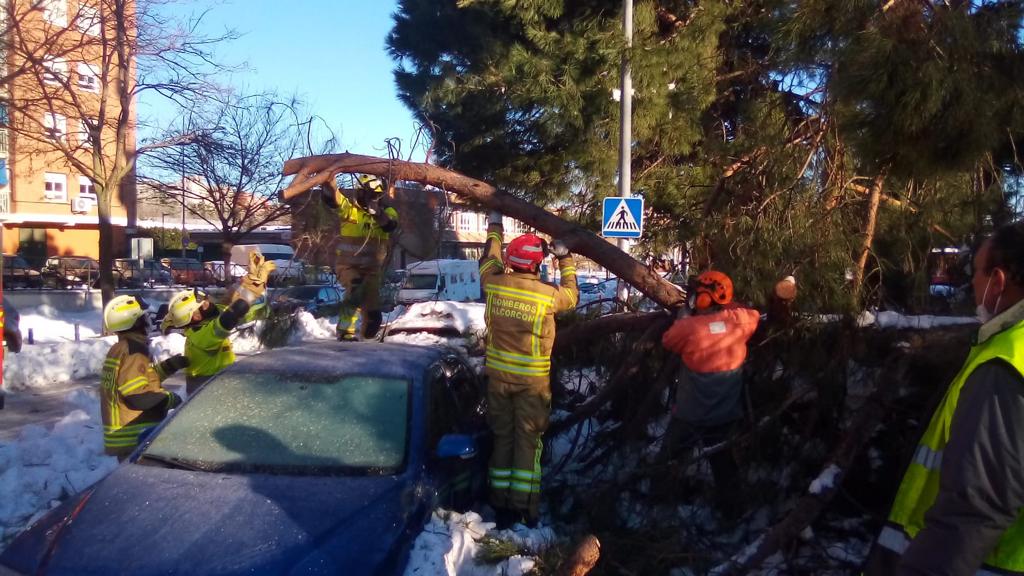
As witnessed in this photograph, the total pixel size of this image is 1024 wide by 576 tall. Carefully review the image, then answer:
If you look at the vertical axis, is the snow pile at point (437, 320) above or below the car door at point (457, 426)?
above

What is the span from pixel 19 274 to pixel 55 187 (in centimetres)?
701

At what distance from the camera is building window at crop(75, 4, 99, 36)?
1375 centimetres

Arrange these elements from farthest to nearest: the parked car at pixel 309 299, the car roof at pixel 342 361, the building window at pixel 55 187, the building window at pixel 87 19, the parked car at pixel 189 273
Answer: the building window at pixel 55 187 < the parked car at pixel 189 273 < the building window at pixel 87 19 < the parked car at pixel 309 299 < the car roof at pixel 342 361

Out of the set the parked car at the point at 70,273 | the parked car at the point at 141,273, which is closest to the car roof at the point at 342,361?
the parked car at the point at 141,273

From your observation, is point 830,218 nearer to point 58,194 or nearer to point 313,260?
point 313,260

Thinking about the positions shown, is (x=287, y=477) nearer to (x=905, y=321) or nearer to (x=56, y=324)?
(x=905, y=321)

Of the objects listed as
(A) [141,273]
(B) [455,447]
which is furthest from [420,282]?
(A) [141,273]

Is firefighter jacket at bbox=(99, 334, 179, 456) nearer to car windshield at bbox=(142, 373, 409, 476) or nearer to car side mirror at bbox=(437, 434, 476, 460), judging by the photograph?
car windshield at bbox=(142, 373, 409, 476)

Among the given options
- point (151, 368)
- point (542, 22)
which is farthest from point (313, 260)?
point (542, 22)

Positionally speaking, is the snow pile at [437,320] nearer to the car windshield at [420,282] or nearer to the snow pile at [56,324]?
the car windshield at [420,282]

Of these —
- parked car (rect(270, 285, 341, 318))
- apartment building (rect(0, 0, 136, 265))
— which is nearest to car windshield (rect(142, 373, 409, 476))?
parked car (rect(270, 285, 341, 318))

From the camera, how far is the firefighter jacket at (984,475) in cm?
194

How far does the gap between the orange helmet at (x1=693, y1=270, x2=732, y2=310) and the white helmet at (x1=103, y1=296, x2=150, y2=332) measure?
11.3 feet

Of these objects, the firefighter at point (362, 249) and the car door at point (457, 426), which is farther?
the firefighter at point (362, 249)
